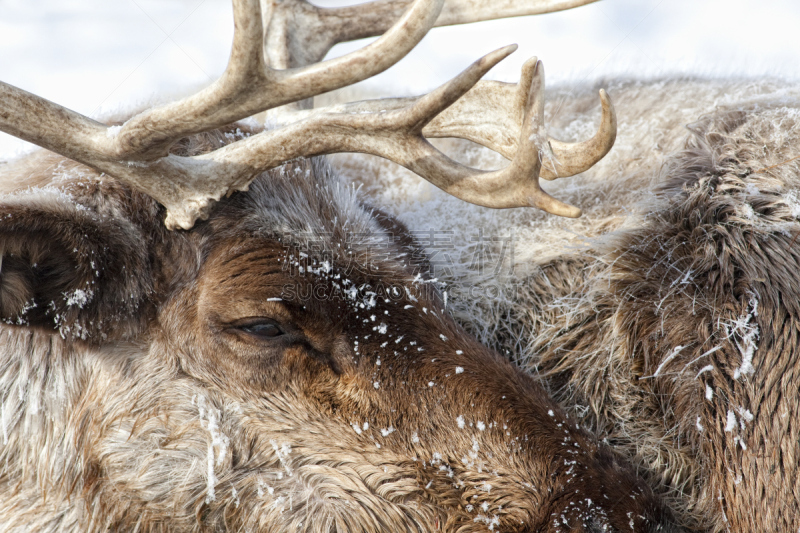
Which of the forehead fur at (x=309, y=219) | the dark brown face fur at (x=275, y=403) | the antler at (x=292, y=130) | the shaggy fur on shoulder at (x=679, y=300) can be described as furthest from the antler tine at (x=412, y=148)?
the shaggy fur on shoulder at (x=679, y=300)

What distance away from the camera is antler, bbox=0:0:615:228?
2068 mm

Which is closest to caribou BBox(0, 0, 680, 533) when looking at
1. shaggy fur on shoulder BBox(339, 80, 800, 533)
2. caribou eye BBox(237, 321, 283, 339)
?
caribou eye BBox(237, 321, 283, 339)

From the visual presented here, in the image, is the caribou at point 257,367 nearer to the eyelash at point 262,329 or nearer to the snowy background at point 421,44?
the eyelash at point 262,329

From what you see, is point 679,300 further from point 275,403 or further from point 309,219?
point 275,403

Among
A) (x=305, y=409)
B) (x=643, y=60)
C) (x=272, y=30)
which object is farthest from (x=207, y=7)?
(x=305, y=409)

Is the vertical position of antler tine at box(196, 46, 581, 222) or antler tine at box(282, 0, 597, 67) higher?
antler tine at box(282, 0, 597, 67)

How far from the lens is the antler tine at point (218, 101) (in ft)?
6.63

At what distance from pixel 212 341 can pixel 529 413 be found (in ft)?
4.52

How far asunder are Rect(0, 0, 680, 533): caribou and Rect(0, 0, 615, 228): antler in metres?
0.01

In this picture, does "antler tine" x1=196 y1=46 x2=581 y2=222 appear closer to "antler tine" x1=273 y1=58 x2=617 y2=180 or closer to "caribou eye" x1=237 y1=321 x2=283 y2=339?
"antler tine" x1=273 y1=58 x2=617 y2=180

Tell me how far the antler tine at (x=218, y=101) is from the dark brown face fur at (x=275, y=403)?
328mm

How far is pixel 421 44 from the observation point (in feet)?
31.8

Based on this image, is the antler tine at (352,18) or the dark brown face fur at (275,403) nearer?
the dark brown face fur at (275,403)

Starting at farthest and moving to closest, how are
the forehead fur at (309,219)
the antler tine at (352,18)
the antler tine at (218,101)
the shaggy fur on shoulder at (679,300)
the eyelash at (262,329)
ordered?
1. the antler tine at (352,18)
2. the forehead fur at (309,219)
3. the eyelash at (262,329)
4. the shaggy fur on shoulder at (679,300)
5. the antler tine at (218,101)
